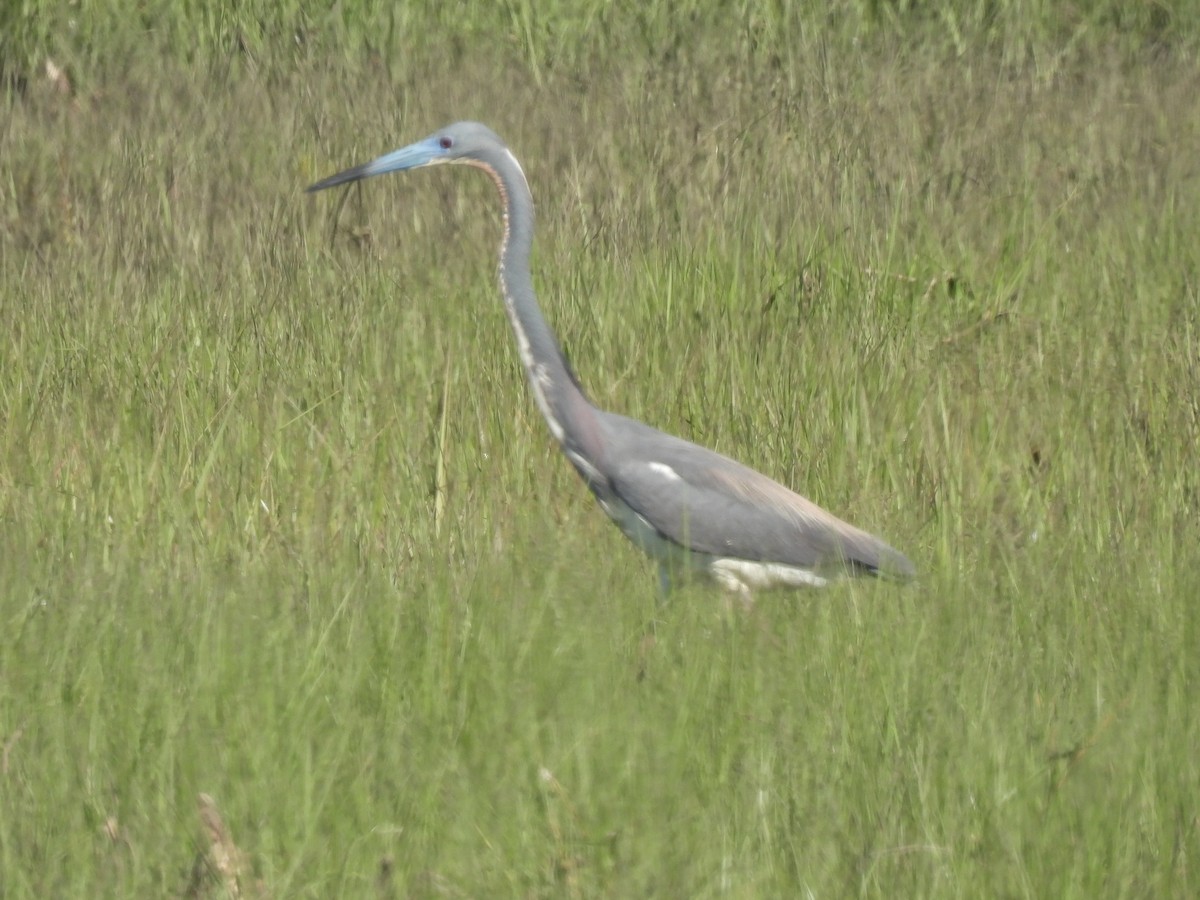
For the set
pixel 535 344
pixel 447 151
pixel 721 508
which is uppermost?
pixel 447 151

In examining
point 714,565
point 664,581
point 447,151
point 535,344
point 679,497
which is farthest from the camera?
point 447,151

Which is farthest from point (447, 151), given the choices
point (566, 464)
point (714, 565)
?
point (714, 565)

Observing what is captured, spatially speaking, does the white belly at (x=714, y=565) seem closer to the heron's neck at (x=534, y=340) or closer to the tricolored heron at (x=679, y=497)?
the tricolored heron at (x=679, y=497)

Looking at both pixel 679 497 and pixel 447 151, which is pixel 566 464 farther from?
pixel 447 151

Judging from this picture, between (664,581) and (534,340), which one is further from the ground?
(534,340)

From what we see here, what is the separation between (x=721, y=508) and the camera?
158 inches

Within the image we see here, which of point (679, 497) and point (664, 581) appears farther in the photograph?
point (679, 497)

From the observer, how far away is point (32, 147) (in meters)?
6.48

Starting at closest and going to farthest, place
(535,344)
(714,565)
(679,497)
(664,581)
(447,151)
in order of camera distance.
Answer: (664,581) < (679,497) < (714,565) < (535,344) < (447,151)

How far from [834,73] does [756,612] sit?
374 cm

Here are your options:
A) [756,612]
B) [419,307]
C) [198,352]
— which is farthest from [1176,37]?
[756,612]

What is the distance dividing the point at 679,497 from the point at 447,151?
113 centimetres

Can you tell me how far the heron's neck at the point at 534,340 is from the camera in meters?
4.14

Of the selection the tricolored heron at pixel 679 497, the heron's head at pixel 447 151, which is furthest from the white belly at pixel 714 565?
the heron's head at pixel 447 151
